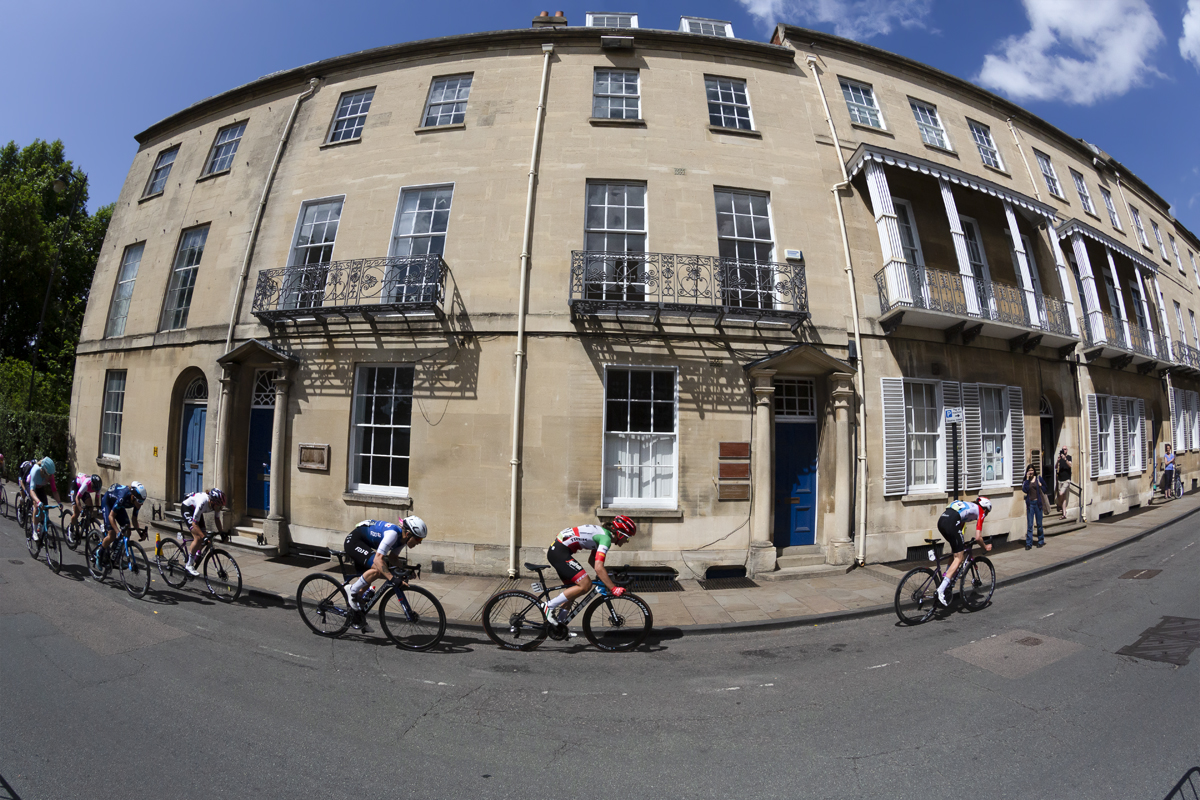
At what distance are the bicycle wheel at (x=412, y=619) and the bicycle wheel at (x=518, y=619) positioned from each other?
0.59 meters

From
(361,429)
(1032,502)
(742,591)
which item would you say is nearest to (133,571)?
(361,429)

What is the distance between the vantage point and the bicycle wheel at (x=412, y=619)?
580cm

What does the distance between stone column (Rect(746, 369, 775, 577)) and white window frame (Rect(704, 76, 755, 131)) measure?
19.9 ft

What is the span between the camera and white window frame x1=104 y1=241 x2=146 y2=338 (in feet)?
44.7

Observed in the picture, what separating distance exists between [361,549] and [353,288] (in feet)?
20.0

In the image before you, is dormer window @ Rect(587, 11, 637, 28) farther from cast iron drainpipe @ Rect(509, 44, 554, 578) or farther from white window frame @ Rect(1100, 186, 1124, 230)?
white window frame @ Rect(1100, 186, 1124, 230)

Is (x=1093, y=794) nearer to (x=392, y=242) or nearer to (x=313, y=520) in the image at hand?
(x=313, y=520)

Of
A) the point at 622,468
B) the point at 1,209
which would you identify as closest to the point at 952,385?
the point at 622,468

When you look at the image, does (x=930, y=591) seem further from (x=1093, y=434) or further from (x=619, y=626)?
(x=1093, y=434)

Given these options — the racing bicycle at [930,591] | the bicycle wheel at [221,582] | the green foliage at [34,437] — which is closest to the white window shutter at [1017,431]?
the racing bicycle at [930,591]

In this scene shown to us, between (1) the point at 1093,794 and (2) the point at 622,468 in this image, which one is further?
(2) the point at 622,468

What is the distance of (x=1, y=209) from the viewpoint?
18.8 metres

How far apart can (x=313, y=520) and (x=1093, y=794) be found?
448 inches

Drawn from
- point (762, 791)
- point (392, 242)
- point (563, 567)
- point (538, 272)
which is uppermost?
point (392, 242)
